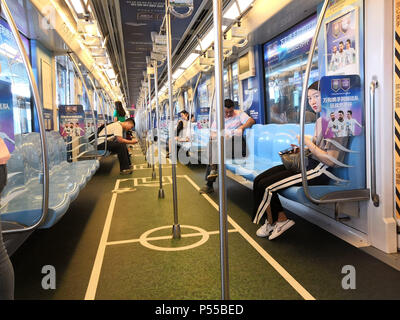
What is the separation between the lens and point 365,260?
2.67 meters

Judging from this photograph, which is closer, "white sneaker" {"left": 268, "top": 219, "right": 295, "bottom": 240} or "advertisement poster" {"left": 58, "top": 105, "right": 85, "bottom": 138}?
"white sneaker" {"left": 268, "top": 219, "right": 295, "bottom": 240}

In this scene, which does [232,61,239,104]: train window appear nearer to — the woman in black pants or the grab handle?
the grab handle

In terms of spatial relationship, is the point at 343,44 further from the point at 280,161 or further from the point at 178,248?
the point at 178,248

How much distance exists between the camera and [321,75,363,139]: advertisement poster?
113 inches

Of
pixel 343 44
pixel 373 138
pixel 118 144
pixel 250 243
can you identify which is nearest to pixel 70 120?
pixel 118 144

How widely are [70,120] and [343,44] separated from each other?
169 inches

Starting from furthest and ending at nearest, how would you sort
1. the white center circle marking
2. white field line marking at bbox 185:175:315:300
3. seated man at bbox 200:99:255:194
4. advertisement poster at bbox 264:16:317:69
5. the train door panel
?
seated man at bbox 200:99:255:194 → advertisement poster at bbox 264:16:317:69 → the white center circle marking → the train door panel → white field line marking at bbox 185:175:315:300

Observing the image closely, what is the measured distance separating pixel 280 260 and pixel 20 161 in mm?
2321

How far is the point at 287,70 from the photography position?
5.80 metres

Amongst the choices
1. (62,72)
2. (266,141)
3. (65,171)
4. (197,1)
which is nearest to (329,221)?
(266,141)

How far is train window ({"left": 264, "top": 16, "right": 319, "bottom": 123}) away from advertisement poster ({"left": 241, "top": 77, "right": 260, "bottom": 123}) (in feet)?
0.95

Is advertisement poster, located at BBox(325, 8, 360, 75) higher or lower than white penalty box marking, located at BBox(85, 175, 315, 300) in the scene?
higher

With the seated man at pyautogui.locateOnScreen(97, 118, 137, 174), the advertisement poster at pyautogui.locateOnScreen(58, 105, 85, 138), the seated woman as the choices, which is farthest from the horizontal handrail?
the seated man at pyautogui.locateOnScreen(97, 118, 137, 174)
